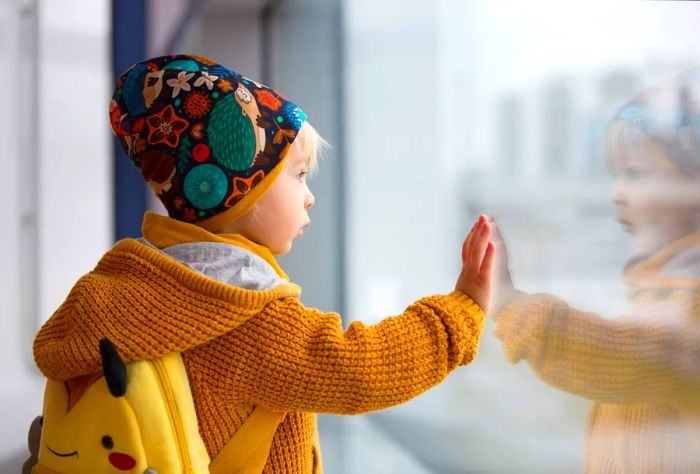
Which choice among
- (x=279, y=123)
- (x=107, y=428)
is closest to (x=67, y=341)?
(x=107, y=428)

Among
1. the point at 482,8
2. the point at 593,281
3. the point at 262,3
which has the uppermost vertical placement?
the point at 262,3

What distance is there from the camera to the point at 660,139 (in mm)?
892

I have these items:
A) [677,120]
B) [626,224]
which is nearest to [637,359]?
[626,224]

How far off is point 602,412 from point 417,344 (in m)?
0.27

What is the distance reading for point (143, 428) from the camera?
922 mm

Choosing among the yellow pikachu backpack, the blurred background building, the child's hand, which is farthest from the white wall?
the child's hand

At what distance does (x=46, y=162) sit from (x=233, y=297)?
1699 mm

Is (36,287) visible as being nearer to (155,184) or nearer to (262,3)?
(262,3)

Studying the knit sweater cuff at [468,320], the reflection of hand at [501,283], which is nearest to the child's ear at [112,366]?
the knit sweater cuff at [468,320]

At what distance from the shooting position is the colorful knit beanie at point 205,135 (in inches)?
38.2

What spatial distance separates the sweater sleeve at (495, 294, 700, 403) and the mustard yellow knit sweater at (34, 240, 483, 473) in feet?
0.52

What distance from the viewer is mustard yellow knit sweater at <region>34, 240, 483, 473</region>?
36.2 inches

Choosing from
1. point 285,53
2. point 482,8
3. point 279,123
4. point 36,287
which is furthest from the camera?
point 36,287

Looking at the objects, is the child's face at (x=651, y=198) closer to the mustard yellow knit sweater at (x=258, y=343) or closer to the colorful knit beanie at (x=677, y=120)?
the colorful knit beanie at (x=677, y=120)
